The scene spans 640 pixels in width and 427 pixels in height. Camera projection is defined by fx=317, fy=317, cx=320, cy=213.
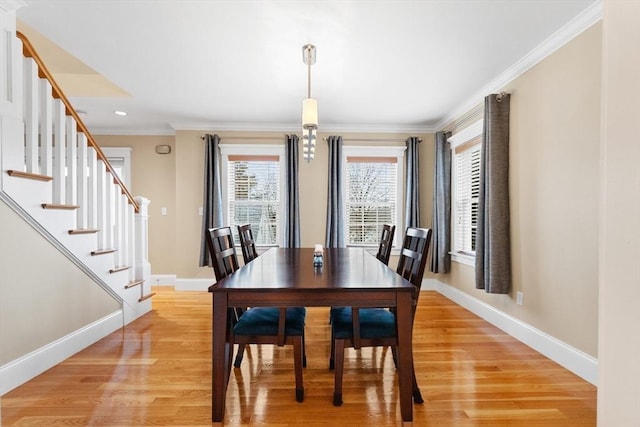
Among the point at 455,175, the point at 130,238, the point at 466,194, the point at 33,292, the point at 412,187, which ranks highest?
the point at 455,175

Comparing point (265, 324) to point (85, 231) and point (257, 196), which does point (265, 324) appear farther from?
point (257, 196)

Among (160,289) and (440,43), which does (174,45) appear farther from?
(160,289)

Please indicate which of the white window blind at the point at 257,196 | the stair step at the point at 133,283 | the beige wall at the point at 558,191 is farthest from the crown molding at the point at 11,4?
the beige wall at the point at 558,191

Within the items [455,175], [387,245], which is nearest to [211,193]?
[387,245]

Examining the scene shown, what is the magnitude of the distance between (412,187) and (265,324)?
337 centimetres

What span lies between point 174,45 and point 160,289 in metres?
3.55

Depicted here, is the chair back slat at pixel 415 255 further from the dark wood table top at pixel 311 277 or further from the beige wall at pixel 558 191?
the beige wall at pixel 558 191

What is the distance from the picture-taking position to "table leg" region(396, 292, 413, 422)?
163cm

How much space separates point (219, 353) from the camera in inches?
64.5

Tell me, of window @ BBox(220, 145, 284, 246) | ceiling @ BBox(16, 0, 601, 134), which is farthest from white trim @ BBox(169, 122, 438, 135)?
ceiling @ BBox(16, 0, 601, 134)

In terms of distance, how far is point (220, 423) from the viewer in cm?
168

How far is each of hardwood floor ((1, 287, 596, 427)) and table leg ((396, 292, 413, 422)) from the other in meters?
0.11

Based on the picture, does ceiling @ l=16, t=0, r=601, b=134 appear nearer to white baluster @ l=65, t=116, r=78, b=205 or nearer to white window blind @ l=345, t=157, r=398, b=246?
white baluster @ l=65, t=116, r=78, b=205

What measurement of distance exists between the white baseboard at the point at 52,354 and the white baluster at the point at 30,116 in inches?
50.0
